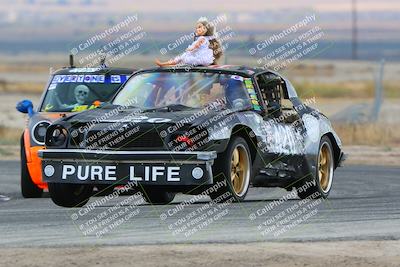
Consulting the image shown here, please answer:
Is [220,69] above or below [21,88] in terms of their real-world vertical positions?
above

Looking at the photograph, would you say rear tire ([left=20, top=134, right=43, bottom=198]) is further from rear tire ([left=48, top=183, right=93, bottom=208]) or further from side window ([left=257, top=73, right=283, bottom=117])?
side window ([left=257, top=73, right=283, bottom=117])

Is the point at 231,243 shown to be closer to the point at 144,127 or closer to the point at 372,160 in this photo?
the point at 144,127

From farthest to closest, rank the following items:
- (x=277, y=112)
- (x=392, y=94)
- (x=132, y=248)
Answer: (x=392, y=94) → (x=277, y=112) → (x=132, y=248)

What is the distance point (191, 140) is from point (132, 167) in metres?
0.63

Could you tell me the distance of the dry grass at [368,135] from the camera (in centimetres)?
2638

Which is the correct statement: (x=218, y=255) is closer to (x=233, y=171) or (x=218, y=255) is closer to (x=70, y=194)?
(x=233, y=171)

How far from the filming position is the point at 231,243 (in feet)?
31.8

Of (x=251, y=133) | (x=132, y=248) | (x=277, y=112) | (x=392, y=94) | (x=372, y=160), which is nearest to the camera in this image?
(x=132, y=248)

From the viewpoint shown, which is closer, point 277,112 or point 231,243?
point 231,243

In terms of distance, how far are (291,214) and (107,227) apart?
6.39ft

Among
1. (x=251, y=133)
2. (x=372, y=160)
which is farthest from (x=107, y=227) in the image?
(x=372, y=160)

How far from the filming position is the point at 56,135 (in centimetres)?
1245

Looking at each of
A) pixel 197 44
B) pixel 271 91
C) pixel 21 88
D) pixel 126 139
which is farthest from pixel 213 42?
pixel 21 88

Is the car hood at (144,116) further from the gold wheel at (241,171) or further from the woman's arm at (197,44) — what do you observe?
the woman's arm at (197,44)
